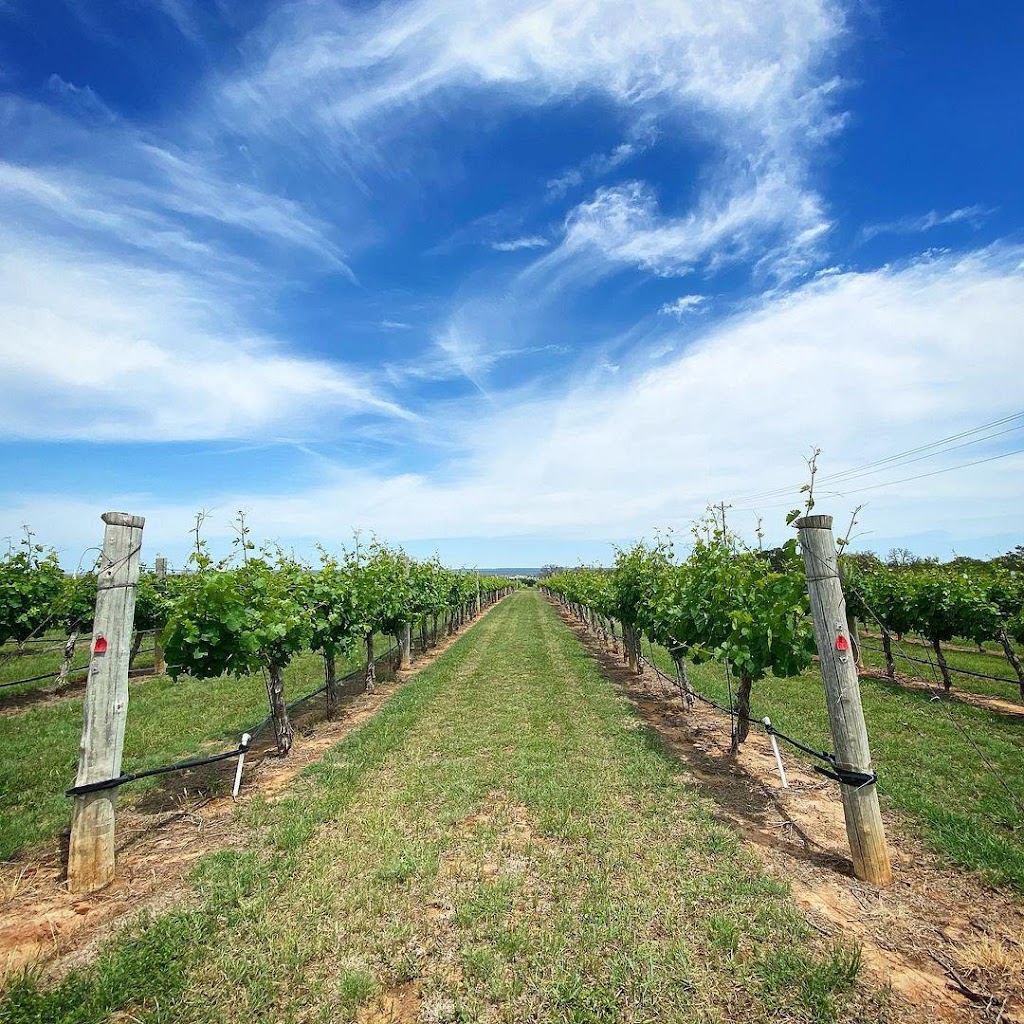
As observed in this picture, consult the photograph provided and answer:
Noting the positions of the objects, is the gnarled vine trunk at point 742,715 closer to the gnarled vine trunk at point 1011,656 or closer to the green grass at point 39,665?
the gnarled vine trunk at point 1011,656

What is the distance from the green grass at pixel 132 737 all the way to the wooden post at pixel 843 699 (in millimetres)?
7299

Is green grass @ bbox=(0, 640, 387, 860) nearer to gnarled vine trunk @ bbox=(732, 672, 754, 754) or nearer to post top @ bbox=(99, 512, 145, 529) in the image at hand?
post top @ bbox=(99, 512, 145, 529)

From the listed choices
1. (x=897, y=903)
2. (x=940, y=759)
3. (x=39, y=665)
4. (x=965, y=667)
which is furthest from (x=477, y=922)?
(x=39, y=665)

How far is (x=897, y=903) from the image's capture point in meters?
4.00

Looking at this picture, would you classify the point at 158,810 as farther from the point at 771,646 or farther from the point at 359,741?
the point at 771,646

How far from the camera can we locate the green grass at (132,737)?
5.71 meters

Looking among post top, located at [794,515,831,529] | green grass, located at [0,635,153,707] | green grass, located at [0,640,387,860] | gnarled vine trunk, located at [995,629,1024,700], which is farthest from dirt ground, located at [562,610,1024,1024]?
green grass, located at [0,635,153,707]

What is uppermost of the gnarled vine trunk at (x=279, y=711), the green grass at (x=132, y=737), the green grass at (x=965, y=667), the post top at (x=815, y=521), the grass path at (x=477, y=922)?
the post top at (x=815, y=521)

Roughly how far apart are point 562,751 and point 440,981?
4.46 meters

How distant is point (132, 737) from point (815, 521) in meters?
10.7

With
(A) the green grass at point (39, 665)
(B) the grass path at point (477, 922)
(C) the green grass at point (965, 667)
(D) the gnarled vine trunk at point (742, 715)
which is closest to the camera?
(B) the grass path at point (477, 922)

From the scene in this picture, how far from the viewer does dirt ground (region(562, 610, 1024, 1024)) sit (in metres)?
3.12

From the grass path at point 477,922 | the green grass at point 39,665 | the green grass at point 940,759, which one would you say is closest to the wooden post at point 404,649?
the green grass at point 39,665

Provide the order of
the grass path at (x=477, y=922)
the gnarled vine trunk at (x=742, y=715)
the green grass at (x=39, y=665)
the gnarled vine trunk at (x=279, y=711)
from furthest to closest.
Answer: the green grass at (x=39, y=665) < the gnarled vine trunk at (x=279, y=711) < the gnarled vine trunk at (x=742, y=715) < the grass path at (x=477, y=922)
